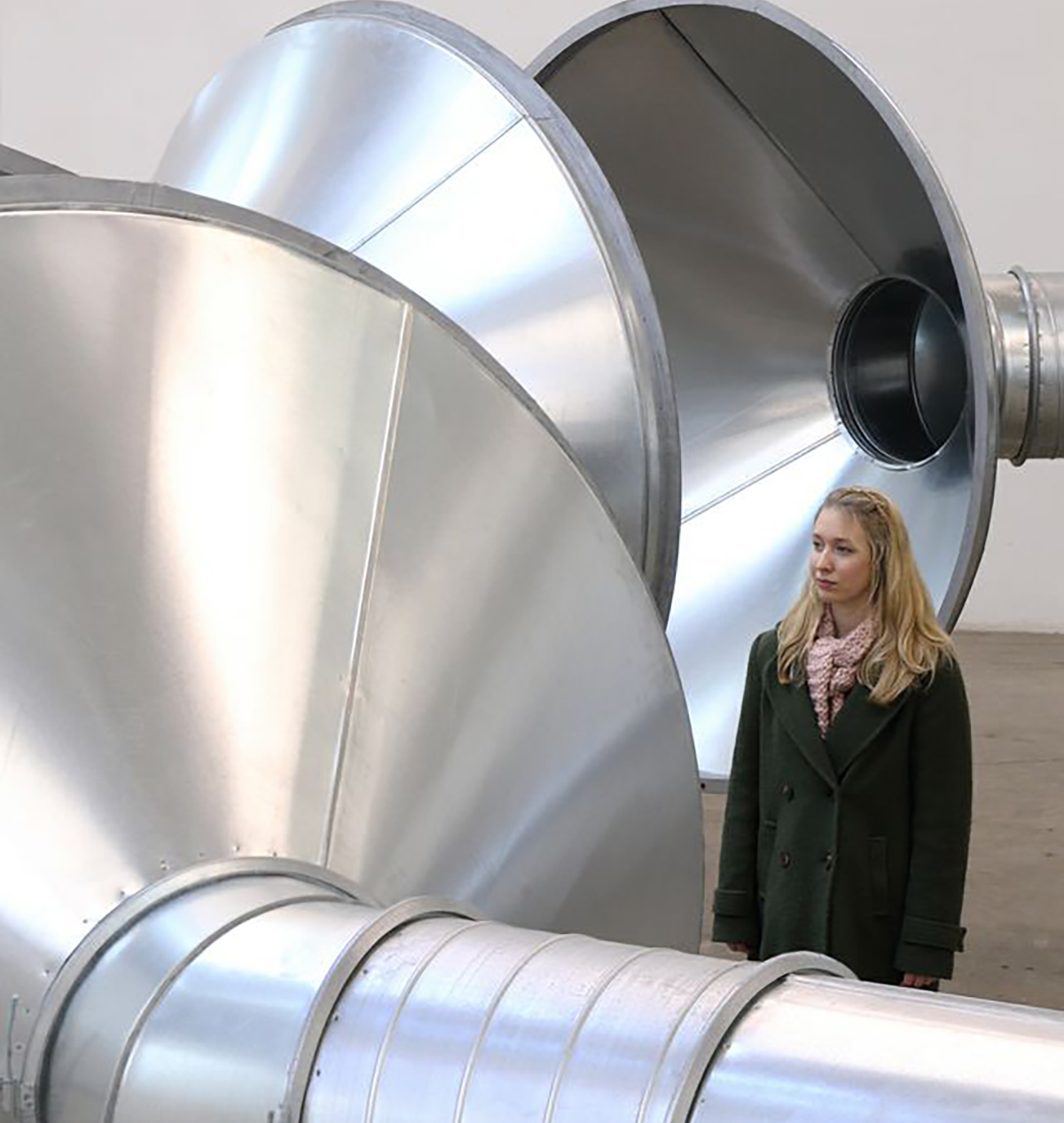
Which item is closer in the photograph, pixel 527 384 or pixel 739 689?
pixel 527 384

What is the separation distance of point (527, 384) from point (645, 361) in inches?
6.0

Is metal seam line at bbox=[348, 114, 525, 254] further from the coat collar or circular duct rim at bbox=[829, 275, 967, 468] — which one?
circular duct rim at bbox=[829, 275, 967, 468]

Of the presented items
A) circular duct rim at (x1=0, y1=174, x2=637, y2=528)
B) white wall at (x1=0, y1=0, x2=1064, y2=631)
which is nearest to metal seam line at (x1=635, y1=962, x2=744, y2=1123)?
circular duct rim at (x1=0, y1=174, x2=637, y2=528)

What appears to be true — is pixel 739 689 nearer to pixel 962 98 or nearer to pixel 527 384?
pixel 527 384

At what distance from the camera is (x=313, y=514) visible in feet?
4.89

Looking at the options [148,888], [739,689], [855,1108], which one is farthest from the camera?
Answer: [739,689]

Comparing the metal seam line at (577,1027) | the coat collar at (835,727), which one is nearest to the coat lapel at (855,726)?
the coat collar at (835,727)

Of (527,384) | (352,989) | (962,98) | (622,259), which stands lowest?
(352,989)

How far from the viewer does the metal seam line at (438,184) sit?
7.68ft

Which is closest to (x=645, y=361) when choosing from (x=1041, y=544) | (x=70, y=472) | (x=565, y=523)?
(x=565, y=523)

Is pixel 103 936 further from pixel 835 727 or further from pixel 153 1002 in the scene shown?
pixel 835 727

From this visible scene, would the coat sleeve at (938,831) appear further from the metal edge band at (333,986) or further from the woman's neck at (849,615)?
the metal edge band at (333,986)

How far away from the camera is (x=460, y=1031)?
104cm

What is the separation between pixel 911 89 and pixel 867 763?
5.28 meters
